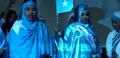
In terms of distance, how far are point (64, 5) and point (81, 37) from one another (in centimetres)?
77

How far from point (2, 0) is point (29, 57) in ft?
4.61

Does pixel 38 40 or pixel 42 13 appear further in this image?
pixel 42 13

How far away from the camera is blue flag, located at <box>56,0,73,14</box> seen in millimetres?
4137

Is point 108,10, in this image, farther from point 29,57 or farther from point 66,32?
point 29,57

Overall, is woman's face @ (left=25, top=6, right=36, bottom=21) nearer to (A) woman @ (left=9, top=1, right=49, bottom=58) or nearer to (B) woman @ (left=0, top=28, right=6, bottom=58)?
(A) woman @ (left=9, top=1, right=49, bottom=58)

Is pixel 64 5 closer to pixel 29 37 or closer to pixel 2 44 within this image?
pixel 29 37

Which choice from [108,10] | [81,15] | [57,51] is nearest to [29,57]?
[57,51]

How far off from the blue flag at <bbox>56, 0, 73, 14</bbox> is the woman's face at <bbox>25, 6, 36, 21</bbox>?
94cm

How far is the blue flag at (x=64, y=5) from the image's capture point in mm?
4137

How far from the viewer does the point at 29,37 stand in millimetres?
3240

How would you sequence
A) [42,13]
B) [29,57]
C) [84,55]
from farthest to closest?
[42,13]
[84,55]
[29,57]

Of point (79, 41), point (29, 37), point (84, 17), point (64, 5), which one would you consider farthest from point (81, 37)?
point (64, 5)

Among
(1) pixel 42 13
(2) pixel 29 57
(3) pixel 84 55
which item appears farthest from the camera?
(1) pixel 42 13

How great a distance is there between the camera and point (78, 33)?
3.50m
